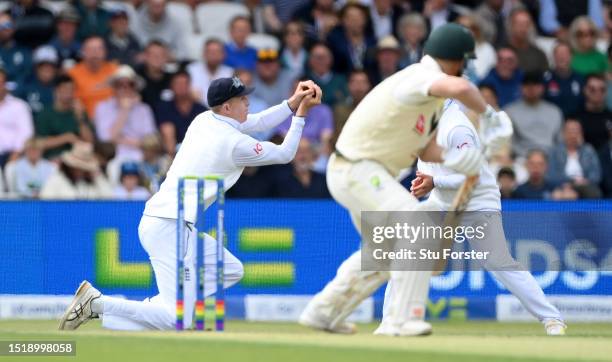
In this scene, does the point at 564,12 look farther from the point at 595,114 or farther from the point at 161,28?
the point at 161,28

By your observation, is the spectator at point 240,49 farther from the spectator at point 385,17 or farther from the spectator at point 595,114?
the spectator at point 595,114

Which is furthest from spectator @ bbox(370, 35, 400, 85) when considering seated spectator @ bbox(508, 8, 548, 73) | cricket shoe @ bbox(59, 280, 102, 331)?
cricket shoe @ bbox(59, 280, 102, 331)

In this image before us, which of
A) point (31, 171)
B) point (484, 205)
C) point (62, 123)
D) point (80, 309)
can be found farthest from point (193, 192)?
point (62, 123)

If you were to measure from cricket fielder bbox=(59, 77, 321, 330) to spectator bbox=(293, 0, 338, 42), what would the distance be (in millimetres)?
8267

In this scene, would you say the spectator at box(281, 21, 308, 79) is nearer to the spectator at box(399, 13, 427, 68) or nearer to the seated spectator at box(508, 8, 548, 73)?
the spectator at box(399, 13, 427, 68)

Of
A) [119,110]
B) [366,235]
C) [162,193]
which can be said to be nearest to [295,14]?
[119,110]

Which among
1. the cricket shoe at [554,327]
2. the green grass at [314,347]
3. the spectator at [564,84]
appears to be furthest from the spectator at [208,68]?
the green grass at [314,347]

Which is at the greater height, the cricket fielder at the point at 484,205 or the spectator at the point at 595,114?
the spectator at the point at 595,114

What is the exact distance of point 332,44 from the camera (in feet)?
65.6

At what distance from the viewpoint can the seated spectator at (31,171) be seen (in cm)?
1762

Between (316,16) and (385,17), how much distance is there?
0.93 m

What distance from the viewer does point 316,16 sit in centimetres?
2056

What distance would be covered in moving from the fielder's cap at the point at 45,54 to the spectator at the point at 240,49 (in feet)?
7.27

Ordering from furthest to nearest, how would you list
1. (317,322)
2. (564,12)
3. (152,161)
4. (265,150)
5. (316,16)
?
(564,12), (316,16), (152,161), (265,150), (317,322)
